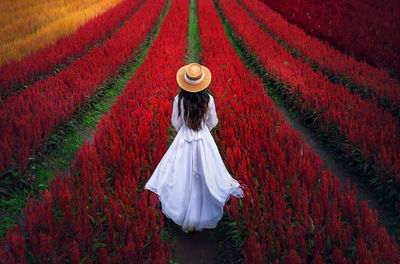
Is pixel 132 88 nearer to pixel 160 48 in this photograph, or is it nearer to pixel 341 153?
pixel 160 48

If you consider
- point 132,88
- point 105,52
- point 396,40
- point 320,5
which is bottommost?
point 132,88

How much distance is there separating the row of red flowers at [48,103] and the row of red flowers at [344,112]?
4.54 m

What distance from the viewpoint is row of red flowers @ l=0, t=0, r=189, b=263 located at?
2193mm

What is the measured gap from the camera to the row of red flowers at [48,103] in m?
4.06

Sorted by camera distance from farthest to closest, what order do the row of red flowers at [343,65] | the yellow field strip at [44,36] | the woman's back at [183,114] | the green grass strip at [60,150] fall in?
the yellow field strip at [44,36], the row of red flowers at [343,65], the green grass strip at [60,150], the woman's back at [183,114]

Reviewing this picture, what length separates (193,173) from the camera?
3.02 m

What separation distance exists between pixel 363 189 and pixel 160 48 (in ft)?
23.0

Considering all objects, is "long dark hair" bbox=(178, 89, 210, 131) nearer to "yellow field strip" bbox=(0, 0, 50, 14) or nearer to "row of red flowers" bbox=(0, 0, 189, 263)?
"row of red flowers" bbox=(0, 0, 189, 263)

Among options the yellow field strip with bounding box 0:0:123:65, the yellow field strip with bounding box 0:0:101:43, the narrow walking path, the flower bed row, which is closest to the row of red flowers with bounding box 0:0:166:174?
the yellow field strip with bounding box 0:0:123:65

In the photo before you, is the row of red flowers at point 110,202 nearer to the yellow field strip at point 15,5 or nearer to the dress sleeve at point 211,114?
the dress sleeve at point 211,114

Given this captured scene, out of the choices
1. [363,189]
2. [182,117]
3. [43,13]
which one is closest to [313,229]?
[182,117]

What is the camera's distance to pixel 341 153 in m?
4.58

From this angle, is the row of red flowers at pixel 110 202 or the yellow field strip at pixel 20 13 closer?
the row of red flowers at pixel 110 202

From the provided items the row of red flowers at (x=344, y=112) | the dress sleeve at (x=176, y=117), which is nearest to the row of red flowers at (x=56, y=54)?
the dress sleeve at (x=176, y=117)
